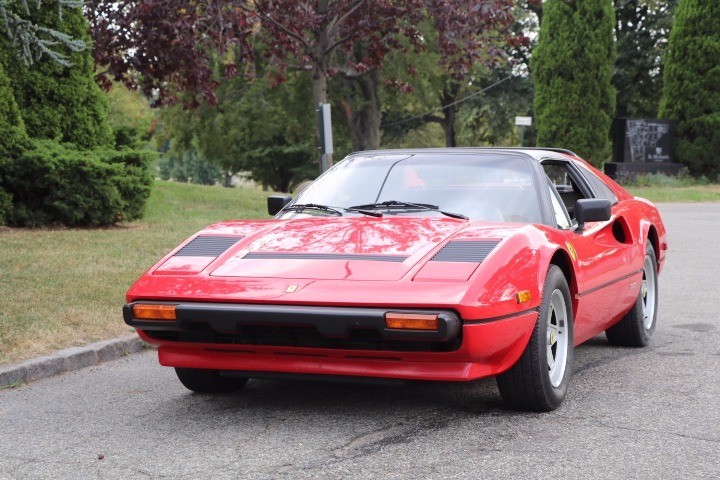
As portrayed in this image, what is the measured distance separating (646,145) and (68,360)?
2821cm

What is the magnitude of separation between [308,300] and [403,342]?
447 millimetres

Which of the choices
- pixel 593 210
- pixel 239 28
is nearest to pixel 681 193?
pixel 239 28

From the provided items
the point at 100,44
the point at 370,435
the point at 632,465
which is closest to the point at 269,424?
the point at 370,435

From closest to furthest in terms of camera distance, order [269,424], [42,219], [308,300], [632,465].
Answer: [632,465], [308,300], [269,424], [42,219]

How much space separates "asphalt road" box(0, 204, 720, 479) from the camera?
3971 mm

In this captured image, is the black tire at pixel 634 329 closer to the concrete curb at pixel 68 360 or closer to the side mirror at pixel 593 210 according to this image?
the side mirror at pixel 593 210

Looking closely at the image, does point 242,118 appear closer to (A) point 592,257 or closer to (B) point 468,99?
(B) point 468,99

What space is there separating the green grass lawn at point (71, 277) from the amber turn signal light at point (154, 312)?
1822 mm

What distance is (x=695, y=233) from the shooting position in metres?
16.4

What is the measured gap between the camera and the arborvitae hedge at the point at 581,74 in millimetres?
32156

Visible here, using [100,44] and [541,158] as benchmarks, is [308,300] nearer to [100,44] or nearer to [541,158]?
[541,158]

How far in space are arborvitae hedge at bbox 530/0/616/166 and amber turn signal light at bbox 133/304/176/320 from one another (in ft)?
93.9

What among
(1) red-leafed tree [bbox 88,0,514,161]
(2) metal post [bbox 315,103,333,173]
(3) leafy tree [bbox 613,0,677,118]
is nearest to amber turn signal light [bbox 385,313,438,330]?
(2) metal post [bbox 315,103,333,173]

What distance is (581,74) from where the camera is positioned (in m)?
32.2
